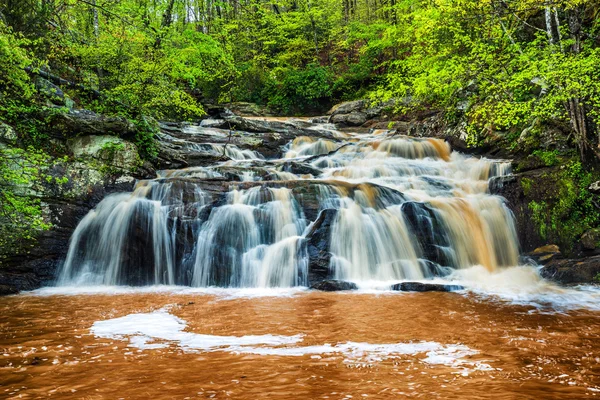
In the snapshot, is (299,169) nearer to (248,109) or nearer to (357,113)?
(357,113)

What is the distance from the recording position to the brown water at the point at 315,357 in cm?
284

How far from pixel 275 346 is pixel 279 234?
16.9 ft

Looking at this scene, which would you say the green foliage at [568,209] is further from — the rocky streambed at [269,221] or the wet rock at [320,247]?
the wet rock at [320,247]

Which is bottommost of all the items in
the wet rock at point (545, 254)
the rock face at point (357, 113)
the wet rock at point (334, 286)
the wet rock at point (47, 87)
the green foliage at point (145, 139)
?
the wet rock at point (334, 286)

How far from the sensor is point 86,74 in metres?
11.6

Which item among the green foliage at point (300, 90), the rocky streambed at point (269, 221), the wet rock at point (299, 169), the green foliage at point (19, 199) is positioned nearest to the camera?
the green foliage at point (19, 199)

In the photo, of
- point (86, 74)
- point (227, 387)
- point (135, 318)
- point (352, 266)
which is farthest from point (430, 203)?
point (86, 74)

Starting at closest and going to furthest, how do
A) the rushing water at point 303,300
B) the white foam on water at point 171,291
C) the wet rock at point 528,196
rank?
the rushing water at point 303,300 → the white foam on water at point 171,291 → the wet rock at point 528,196

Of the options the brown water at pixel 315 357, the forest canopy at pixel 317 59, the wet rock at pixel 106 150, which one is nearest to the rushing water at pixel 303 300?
the brown water at pixel 315 357

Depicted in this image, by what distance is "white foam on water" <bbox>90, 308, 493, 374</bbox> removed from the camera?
3543 millimetres

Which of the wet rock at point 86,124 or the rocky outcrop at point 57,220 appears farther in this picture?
the wet rock at point 86,124

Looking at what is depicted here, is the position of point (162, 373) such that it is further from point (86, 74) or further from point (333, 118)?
point (333, 118)

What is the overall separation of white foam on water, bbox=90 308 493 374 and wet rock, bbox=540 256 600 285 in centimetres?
488

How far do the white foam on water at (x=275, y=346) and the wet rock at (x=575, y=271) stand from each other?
488cm
